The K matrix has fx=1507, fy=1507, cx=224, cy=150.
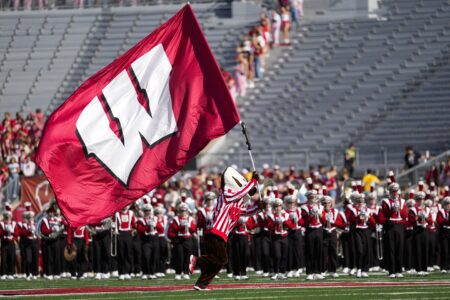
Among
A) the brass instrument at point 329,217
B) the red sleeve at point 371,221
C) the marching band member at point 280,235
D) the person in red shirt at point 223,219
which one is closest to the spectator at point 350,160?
the marching band member at point 280,235

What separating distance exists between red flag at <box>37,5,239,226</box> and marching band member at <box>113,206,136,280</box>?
734cm

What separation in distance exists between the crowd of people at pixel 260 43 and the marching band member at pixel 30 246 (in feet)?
33.6

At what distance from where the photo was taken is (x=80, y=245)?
90.8ft

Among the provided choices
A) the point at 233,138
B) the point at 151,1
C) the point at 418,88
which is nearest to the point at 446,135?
the point at 418,88

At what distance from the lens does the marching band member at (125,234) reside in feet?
86.3

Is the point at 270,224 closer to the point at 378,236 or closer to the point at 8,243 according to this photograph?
the point at 378,236

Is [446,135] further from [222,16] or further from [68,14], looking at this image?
[68,14]

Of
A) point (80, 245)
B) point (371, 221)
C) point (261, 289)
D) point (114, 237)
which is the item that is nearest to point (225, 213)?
point (261, 289)

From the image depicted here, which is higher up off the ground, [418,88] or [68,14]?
[68,14]

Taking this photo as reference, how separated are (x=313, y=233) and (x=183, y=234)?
3157 millimetres

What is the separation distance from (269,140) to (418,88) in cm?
383

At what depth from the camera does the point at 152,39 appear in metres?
19.3

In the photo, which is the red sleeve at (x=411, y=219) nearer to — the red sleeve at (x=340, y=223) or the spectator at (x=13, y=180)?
the red sleeve at (x=340, y=223)

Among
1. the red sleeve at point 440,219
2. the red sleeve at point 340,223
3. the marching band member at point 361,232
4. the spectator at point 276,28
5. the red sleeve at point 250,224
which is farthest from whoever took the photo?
the spectator at point 276,28
